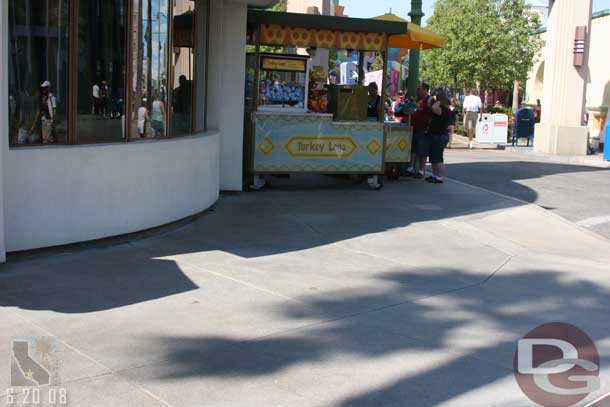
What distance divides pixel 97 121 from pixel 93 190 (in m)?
0.79

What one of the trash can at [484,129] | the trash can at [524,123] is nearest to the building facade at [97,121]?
the trash can at [484,129]

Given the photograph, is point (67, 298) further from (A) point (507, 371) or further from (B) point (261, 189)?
(B) point (261, 189)

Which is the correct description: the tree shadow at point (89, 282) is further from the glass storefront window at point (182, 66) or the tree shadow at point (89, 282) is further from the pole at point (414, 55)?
the pole at point (414, 55)

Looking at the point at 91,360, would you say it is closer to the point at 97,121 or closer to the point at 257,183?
the point at 97,121

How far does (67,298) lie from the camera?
674 centimetres

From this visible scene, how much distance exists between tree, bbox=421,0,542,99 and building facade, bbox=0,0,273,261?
2328 cm

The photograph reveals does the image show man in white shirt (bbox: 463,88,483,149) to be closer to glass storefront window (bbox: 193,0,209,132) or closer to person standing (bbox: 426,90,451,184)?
person standing (bbox: 426,90,451,184)

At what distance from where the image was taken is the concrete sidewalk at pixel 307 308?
5156 mm

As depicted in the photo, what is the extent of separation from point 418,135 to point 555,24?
32.2 ft

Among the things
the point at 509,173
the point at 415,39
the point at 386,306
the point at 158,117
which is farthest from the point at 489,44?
the point at 386,306

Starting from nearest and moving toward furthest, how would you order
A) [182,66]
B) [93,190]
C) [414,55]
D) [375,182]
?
[93,190], [182,66], [375,182], [414,55]

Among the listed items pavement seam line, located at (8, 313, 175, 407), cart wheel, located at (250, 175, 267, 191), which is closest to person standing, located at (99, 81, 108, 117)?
pavement seam line, located at (8, 313, 175, 407)

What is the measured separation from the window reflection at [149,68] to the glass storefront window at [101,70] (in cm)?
22

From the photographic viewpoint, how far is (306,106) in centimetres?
1362
